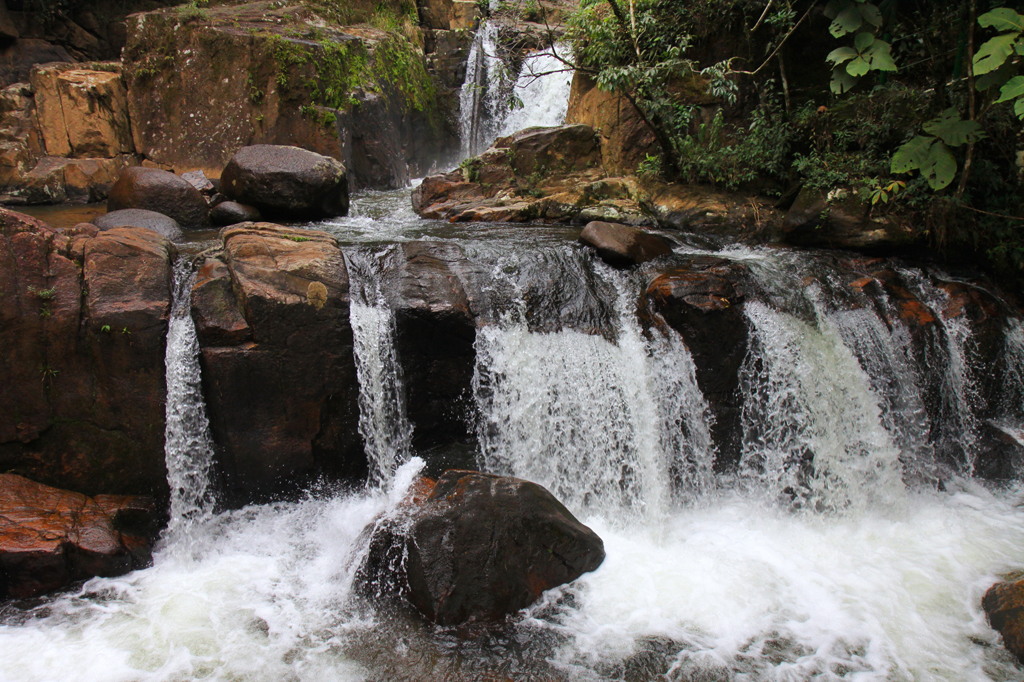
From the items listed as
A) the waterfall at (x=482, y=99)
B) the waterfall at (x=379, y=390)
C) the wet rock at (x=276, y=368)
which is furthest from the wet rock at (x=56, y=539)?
the waterfall at (x=482, y=99)

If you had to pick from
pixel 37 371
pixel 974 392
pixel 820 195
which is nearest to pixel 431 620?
pixel 37 371

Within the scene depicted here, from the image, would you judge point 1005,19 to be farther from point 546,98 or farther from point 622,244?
point 546,98

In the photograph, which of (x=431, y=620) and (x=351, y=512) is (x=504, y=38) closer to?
(x=351, y=512)

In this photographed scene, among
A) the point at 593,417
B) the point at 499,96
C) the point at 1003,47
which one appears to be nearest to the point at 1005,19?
the point at 1003,47

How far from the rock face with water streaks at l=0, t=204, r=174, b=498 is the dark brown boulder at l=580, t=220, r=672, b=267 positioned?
3.69 meters

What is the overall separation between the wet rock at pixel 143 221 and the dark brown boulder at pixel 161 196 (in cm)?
51

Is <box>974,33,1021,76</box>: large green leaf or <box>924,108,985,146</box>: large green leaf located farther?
<box>924,108,985,146</box>: large green leaf

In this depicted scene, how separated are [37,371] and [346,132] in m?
6.17

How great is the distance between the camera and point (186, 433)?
4.09 meters

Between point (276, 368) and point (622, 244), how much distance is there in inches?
130

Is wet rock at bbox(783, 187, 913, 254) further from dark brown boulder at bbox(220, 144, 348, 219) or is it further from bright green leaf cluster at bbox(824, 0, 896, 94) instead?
dark brown boulder at bbox(220, 144, 348, 219)

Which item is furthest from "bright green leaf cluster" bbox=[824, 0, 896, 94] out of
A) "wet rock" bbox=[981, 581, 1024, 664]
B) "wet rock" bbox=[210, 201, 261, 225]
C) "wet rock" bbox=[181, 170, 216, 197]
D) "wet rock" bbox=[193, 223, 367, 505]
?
"wet rock" bbox=[181, 170, 216, 197]

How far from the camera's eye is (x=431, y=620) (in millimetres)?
3250

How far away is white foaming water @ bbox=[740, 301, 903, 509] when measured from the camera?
15.2 feet
